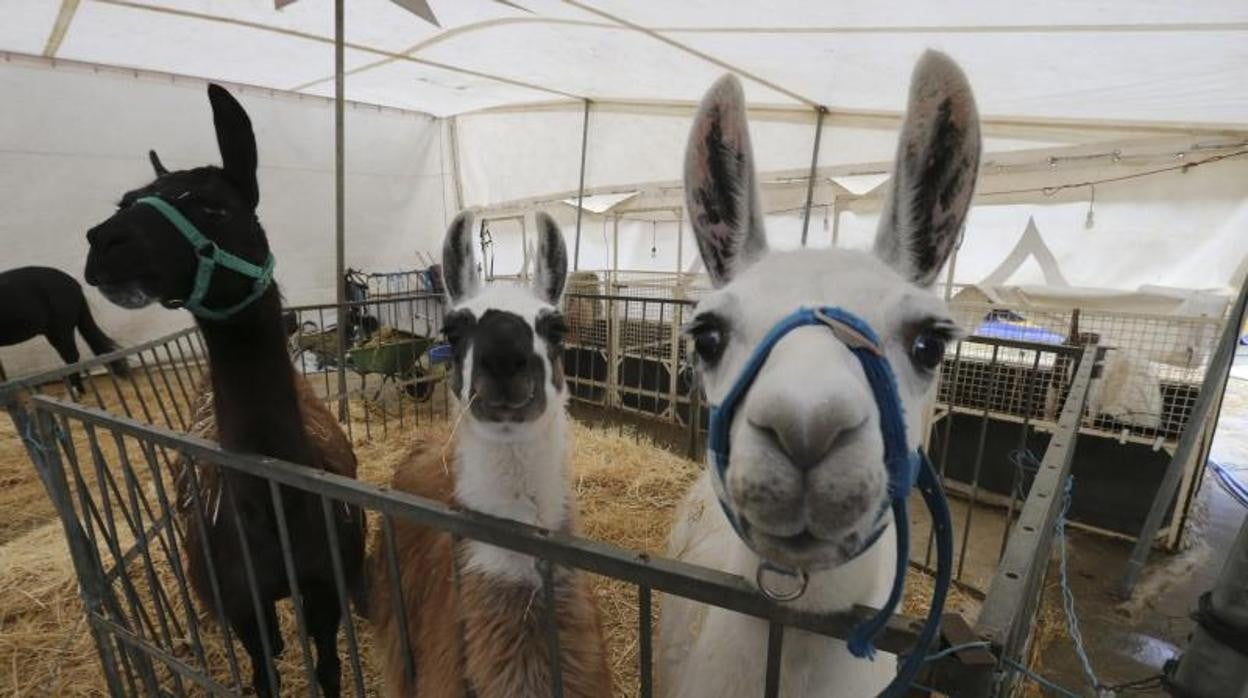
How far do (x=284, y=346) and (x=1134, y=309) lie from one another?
24.3 feet

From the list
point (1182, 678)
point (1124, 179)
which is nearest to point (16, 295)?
point (1182, 678)

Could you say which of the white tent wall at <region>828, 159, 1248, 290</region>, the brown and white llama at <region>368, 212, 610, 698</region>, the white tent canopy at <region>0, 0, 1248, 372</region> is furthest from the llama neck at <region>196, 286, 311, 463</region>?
the white tent wall at <region>828, 159, 1248, 290</region>

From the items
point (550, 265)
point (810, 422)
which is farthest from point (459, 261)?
point (810, 422)

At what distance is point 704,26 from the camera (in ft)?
11.6

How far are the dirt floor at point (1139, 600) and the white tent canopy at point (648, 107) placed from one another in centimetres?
251

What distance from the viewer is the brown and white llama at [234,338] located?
1.42 meters

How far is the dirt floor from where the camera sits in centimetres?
309

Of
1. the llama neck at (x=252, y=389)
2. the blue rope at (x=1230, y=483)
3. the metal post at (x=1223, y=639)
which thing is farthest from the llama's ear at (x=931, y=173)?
the blue rope at (x=1230, y=483)

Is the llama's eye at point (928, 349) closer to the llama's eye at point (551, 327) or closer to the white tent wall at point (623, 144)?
the llama's eye at point (551, 327)

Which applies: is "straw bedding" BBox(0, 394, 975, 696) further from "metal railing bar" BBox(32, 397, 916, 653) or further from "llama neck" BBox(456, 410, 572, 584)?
"metal railing bar" BBox(32, 397, 916, 653)

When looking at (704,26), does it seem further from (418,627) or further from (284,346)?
(418,627)

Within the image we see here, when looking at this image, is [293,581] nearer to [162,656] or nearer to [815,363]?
[162,656]

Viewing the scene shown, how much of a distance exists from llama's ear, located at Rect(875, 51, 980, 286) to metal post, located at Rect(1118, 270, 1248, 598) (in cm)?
345

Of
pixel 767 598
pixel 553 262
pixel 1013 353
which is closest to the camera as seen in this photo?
pixel 767 598
